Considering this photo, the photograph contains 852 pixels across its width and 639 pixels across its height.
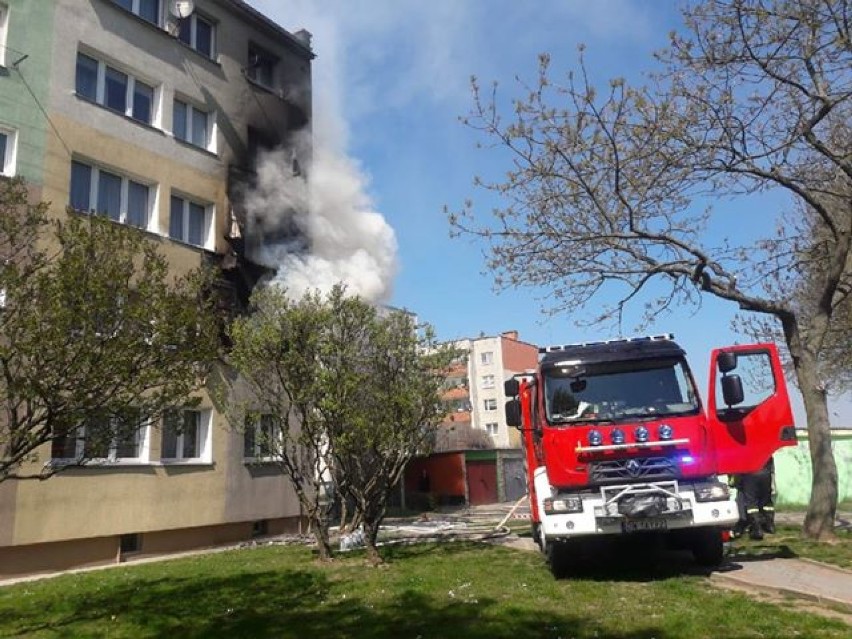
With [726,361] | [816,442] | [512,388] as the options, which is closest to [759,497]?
[816,442]

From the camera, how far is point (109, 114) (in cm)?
1664

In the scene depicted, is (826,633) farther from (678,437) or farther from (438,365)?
(438,365)

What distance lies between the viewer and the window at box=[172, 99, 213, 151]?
18.9m

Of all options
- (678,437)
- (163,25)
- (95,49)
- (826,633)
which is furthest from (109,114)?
(826,633)

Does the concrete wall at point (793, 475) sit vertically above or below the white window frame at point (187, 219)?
below

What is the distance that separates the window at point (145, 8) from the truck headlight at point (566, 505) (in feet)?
52.2

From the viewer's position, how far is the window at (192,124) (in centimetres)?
1888

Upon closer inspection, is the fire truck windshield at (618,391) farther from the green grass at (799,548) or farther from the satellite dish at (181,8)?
the satellite dish at (181,8)

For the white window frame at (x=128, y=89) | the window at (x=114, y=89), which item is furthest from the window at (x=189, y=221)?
the window at (x=114, y=89)

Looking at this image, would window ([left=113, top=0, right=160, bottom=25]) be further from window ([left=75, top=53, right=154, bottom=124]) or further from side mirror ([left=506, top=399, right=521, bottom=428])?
side mirror ([left=506, top=399, right=521, bottom=428])

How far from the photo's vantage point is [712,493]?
8.79 metres

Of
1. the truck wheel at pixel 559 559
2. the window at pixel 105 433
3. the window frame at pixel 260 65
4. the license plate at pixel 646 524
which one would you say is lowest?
the truck wheel at pixel 559 559

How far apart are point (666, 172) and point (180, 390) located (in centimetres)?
918

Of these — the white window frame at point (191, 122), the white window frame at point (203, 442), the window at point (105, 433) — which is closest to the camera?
the window at point (105, 433)
